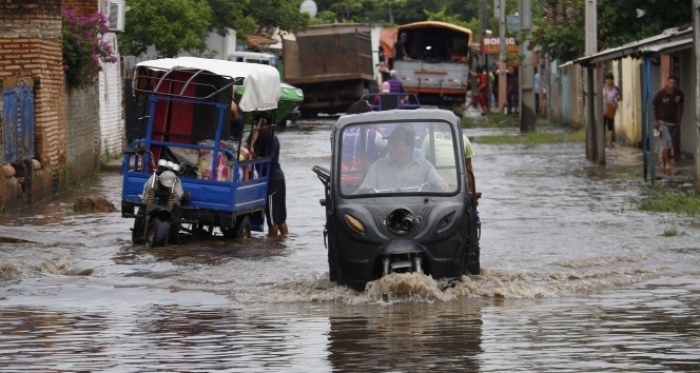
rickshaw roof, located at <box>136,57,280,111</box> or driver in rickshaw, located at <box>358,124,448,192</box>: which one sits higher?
rickshaw roof, located at <box>136,57,280,111</box>

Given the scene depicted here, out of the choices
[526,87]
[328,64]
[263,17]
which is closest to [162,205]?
[526,87]

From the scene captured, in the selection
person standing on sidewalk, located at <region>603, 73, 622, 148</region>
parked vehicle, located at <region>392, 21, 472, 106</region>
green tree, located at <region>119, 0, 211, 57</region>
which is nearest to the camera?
person standing on sidewalk, located at <region>603, 73, 622, 148</region>

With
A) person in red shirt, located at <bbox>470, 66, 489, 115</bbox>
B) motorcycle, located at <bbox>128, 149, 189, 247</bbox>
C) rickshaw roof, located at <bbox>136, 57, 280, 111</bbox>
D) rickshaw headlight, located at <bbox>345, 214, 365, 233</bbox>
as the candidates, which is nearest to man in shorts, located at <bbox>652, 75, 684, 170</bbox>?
rickshaw roof, located at <bbox>136, 57, 280, 111</bbox>

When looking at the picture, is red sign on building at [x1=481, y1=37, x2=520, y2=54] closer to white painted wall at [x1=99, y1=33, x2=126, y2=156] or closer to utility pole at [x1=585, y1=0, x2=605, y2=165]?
white painted wall at [x1=99, y1=33, x2=126, y2=156]

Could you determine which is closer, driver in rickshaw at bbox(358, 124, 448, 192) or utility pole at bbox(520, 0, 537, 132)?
driver in rickshaw at bbox(358, 124, 448, 192)

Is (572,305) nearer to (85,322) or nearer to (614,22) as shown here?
(85,322)

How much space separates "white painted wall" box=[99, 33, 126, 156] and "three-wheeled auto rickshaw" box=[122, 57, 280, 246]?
526 inches

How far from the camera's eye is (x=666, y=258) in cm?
1395

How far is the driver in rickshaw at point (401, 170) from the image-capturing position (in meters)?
11.9

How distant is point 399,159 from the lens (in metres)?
12.0

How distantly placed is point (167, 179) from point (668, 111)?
38.3ft

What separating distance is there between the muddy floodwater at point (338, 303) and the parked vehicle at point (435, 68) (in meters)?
32.8

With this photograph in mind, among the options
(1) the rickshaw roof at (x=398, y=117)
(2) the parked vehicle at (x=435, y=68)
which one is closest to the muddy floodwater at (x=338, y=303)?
(1) the rickshaw roof at (x=398, y=117)

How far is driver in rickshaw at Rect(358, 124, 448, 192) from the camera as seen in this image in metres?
11.9
